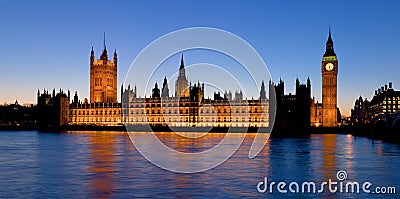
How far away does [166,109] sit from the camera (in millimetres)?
124375

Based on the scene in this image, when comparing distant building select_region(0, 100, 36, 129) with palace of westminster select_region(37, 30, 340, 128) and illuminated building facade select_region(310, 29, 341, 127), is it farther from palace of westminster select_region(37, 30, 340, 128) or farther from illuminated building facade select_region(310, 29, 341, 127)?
illuminated building facade select_region(310, 29, 341, 127)

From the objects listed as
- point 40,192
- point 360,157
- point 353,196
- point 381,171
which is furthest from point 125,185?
point 360,157

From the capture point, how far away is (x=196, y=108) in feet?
399

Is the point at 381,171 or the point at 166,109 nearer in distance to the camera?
the point at 381,171

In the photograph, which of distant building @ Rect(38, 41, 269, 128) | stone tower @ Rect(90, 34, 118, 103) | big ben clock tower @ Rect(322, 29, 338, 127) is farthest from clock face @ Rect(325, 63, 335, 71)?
stone tower @ Rect(90, 34, 118, 103)

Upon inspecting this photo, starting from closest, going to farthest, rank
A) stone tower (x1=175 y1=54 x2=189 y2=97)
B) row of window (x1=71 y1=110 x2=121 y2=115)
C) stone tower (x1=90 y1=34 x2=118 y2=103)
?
row of window (x1=71 y1=110 x2=121 y2=115) → stone tower (x1=175 y1=54 x2=189 y2=97) → stone tower (x1=90 y1=34 x2=118 y2=103)

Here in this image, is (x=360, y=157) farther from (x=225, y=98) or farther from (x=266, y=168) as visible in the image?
(x=225, y=98)

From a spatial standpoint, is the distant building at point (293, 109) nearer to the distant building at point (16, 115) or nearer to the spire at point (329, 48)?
the spire at point (329, 48)

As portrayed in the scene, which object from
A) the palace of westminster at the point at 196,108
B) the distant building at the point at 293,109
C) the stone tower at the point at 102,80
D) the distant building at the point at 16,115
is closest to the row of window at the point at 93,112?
the palace of westminster at the point at 196,108

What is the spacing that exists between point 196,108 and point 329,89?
1469 inches

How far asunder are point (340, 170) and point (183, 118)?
3730 inches

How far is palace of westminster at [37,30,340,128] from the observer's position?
382ft

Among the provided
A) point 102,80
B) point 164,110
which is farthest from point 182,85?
point 102,80

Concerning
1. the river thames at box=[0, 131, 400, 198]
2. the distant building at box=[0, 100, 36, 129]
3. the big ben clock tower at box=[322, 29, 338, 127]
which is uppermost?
the big ben clock tower at box=[322, 29, 338, 127]
